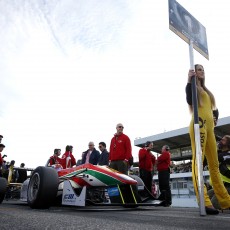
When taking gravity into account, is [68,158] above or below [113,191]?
above

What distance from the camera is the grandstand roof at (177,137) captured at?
2948cm

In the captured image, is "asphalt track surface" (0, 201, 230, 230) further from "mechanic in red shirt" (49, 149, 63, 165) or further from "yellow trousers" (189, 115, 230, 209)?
"mechanic in red shirt" (49, 149, 63, 165)

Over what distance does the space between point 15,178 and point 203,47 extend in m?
10.7

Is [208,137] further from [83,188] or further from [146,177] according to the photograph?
[146,177]

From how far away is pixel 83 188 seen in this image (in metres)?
3.92

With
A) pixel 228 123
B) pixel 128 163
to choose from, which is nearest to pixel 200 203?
pixel 128 163

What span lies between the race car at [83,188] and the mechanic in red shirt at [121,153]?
1190 millimetres

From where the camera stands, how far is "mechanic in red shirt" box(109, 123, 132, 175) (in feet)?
19.4

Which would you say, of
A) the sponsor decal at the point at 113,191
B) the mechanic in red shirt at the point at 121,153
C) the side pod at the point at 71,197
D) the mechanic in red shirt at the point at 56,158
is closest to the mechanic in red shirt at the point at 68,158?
the mechanic in red shirt at the point at 56,158

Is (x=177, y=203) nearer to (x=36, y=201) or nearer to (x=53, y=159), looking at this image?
(x=53, y=159)

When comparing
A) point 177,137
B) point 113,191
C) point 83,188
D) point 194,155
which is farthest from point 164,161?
point 177,137

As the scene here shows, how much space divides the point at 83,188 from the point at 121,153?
2.15 meters

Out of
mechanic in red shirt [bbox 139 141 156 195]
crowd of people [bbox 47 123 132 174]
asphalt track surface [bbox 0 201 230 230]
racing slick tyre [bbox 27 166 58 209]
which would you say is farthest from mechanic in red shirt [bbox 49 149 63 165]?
asphalt track surface [bbox 0 201 230 230]

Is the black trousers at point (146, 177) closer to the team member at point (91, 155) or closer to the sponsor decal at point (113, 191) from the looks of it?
the team member at point (91, 155)
